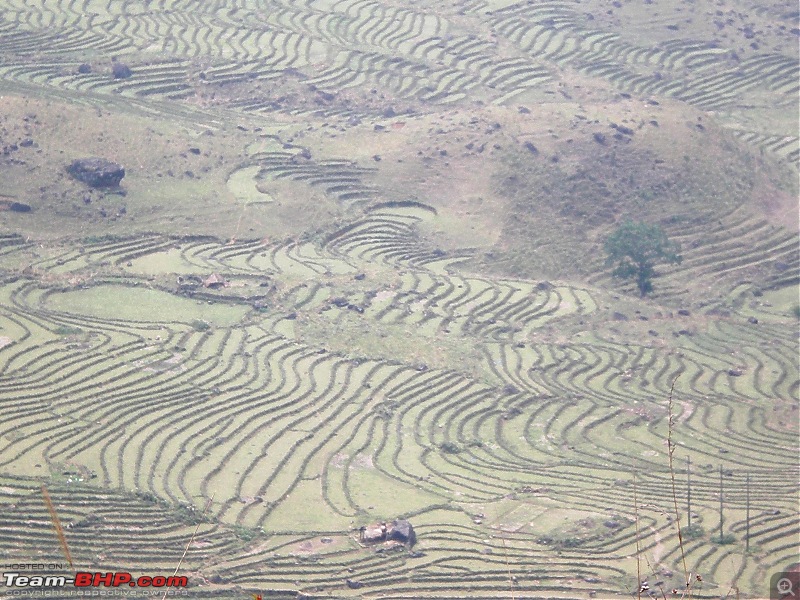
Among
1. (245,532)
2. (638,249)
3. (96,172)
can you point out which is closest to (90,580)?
(245,532)

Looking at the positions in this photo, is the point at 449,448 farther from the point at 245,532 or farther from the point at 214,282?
the point at 214,282

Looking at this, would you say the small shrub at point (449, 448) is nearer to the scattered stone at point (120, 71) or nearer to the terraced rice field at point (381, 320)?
the terraced rice field at point (381, 320)

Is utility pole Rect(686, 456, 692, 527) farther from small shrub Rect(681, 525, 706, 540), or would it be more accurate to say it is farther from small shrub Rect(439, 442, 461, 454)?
small shrub Rect(439, 442, 461, 454)

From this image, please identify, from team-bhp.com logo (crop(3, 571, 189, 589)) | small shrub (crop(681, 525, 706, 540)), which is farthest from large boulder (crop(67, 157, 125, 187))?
team-bhp.com logo (crop(3, 571, 189, 589))

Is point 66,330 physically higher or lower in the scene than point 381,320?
higher

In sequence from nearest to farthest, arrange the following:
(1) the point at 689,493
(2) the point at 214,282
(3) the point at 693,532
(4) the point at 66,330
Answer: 1. (3) the point at 693,532
2. (1) the point at 689,493
3. (4) the point at 66,330
4. (2) the point at 214,282

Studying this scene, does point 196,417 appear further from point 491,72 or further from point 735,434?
point 491,72
